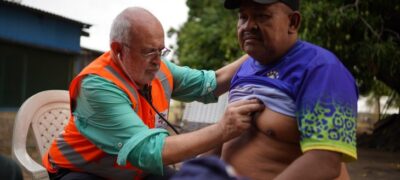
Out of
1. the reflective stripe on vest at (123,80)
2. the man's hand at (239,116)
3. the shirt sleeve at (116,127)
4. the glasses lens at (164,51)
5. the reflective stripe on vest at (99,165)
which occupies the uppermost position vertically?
the glasses lens at (164,51)

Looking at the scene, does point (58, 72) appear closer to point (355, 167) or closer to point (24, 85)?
point (24, 85)

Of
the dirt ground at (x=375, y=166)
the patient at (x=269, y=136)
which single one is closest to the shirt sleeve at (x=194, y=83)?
the patient at (x=269, y=136)

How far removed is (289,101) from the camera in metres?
1.73

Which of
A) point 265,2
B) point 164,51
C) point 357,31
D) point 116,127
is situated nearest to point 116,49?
point 164,51

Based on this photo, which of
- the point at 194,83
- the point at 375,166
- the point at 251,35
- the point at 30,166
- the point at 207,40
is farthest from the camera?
the point at 207,40

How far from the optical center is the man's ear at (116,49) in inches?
93.5

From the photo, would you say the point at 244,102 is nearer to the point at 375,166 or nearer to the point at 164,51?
the point at 164,51

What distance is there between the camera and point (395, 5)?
8.96 m

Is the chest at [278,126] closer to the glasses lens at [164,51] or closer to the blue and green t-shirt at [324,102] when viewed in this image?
the blue and green t-shirt at [324,102]

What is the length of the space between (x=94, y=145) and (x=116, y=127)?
0.96 feet

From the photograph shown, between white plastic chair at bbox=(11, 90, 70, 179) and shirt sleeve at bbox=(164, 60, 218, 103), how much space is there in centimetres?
104

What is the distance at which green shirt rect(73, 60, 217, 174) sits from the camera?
207 centimetres

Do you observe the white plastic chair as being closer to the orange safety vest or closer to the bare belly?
the orange safety vest

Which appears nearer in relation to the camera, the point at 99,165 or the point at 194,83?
the point at 99,165
